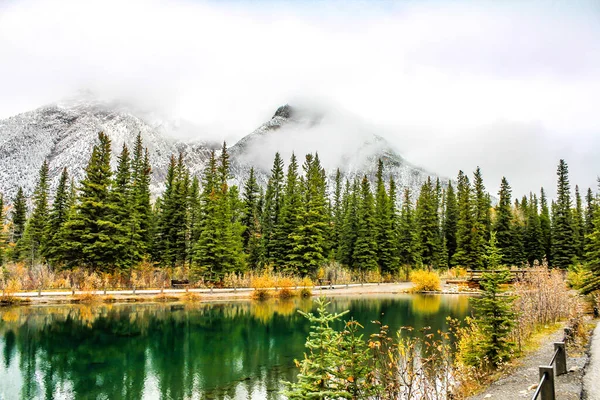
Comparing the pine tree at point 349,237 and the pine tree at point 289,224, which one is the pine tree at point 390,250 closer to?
the pine tree at point 349,237

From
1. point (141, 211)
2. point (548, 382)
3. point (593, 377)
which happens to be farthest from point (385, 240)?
point (548, 382)

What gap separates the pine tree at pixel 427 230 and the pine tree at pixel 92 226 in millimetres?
49213

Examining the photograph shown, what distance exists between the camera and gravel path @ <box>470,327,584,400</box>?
8672mm

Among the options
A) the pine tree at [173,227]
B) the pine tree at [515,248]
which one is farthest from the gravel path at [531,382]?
the pine tree at [515,248]

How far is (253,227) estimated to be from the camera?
6012 centimetres

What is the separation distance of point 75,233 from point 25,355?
2645cm

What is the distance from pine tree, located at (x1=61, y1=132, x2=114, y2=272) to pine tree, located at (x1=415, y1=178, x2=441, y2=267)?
1938 inches

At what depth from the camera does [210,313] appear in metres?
31.4

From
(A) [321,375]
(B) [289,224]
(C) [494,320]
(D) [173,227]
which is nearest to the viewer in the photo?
(A) [321,375]

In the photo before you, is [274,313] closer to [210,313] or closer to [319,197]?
[210,313]

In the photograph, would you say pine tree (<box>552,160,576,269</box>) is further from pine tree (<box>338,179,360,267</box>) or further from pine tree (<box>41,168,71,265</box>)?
pine tree (<box>41,168,71,265</box>)

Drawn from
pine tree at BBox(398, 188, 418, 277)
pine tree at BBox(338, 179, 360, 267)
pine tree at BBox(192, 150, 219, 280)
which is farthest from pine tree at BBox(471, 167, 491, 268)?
pine tree at BBox(192, 150, 219, 280)

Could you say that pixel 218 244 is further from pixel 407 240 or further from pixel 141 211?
pixel 407 240

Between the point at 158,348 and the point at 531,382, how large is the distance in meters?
17.2
